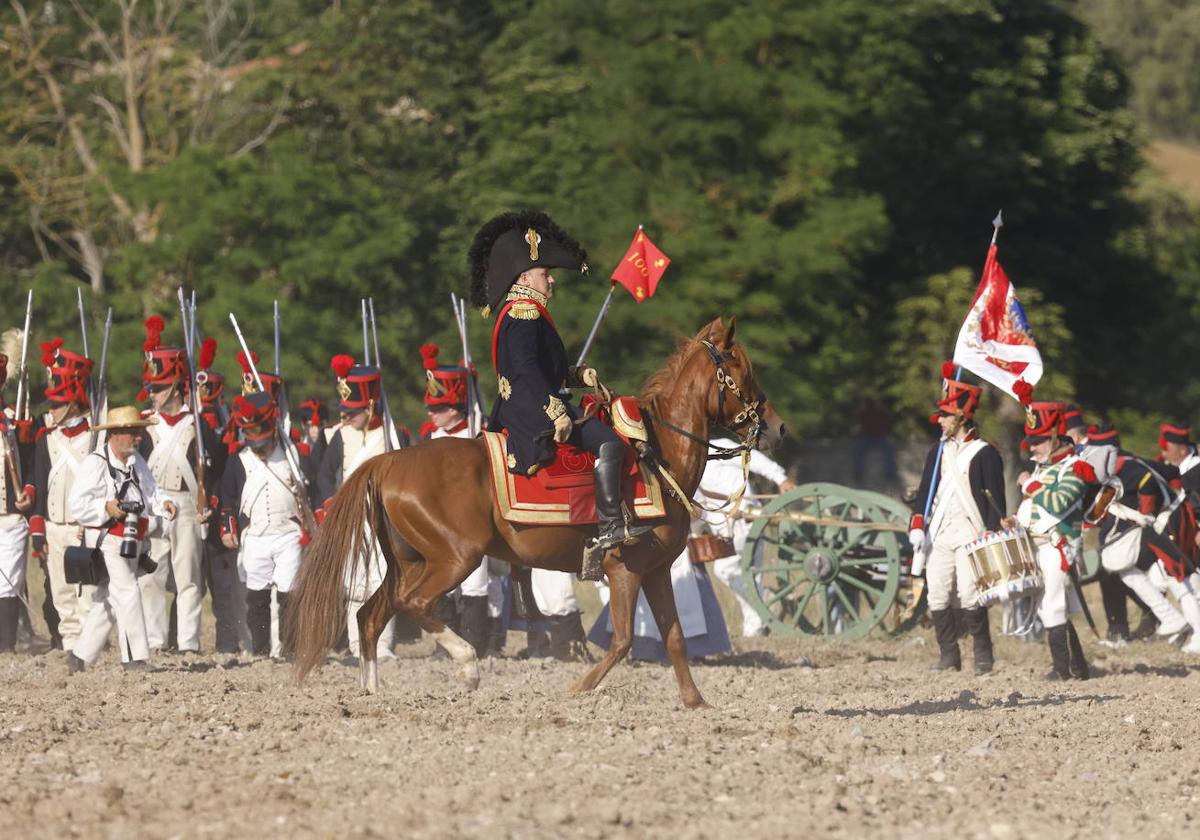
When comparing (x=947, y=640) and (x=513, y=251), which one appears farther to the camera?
(x=947, y=640)

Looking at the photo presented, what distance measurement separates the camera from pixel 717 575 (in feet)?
52.6

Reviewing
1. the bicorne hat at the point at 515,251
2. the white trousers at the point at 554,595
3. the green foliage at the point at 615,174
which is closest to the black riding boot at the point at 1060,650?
the white trousers at the point at 554,595

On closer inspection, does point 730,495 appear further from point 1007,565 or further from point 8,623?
point 8,623

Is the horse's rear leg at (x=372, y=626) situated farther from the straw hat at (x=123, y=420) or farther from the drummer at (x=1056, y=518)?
the drummer at (x=1056, y=518)

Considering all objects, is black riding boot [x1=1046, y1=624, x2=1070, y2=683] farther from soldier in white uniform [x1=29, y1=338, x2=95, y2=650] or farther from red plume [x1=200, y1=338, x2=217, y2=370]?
soldier in white uniform [x1=29, y1=338, x2=95, y2=650]

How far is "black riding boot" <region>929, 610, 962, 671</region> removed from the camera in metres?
13.6

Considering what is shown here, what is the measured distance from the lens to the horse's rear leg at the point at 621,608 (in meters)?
10.4

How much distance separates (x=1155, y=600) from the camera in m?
15.2

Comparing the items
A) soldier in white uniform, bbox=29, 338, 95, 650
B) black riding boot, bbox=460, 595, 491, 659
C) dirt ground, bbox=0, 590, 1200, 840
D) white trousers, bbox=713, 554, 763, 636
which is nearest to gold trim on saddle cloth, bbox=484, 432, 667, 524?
dirt ground, bbox=0, 590, 1200, 840

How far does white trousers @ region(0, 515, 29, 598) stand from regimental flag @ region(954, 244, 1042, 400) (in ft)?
20.8

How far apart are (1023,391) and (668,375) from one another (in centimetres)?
308

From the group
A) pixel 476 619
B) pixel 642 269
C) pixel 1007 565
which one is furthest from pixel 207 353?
pixel 1007 565

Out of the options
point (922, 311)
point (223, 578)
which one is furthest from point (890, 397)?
point (223, 578)

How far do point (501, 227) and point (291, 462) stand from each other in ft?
12.4
